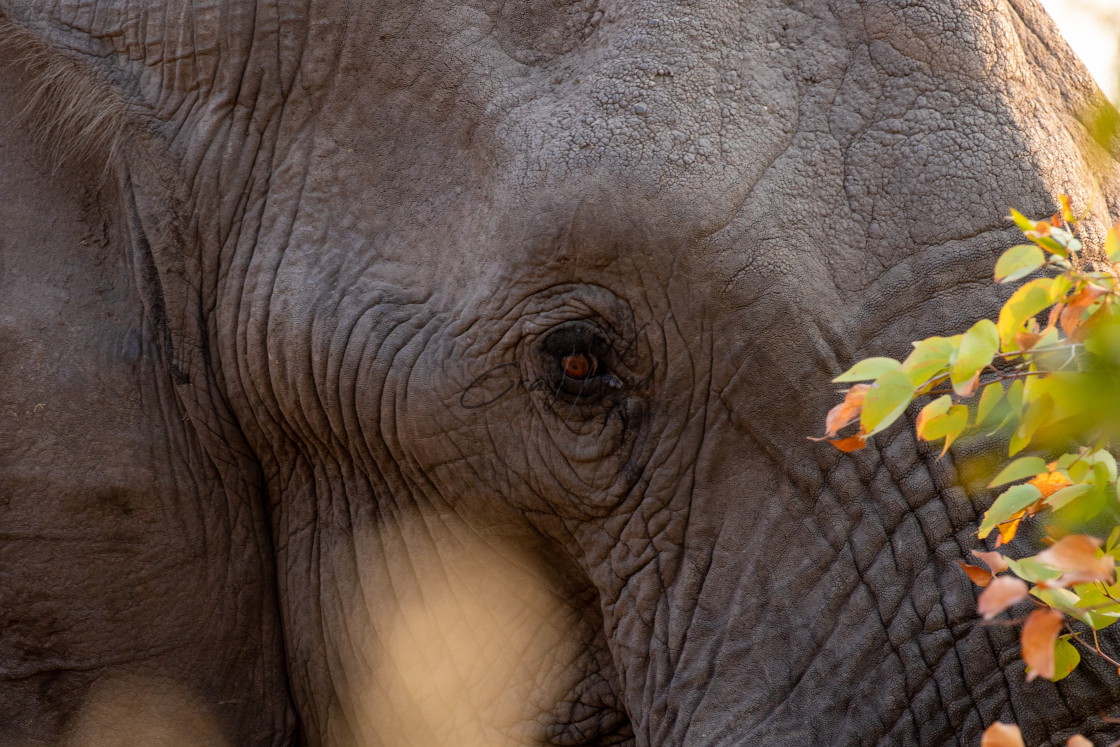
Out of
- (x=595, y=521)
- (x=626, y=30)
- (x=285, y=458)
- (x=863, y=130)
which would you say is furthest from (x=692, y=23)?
(x=285, y=458)

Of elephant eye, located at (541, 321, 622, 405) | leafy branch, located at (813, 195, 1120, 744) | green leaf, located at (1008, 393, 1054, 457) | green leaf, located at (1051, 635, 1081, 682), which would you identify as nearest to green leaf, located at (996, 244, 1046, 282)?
leafy branch, located at (813, 195, 1120, 744)

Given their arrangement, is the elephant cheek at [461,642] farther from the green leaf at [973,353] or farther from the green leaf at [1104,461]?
the green leaf at [973,353]

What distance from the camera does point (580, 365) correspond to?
2508mm

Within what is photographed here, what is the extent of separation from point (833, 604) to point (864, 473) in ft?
0.82

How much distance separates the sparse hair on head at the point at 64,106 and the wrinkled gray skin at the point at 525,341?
0.02 m

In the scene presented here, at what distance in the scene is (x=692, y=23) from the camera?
241 centimetres

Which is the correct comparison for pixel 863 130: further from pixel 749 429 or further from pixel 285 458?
pixel 285 458

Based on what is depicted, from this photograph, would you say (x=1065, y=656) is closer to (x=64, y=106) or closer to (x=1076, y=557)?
(x=1076, y=557)

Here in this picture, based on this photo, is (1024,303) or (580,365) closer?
(1024,303)

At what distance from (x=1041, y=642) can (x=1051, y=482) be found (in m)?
0.49

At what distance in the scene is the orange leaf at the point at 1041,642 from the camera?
1125 mm

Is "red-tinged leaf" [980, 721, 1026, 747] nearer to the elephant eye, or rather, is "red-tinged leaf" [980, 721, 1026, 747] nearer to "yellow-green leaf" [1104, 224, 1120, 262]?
"yellow-green leaf" [1104, 224, 1120, 262]

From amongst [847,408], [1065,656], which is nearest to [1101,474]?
[847,408]

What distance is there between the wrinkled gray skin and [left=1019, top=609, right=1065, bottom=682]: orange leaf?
114 cm
